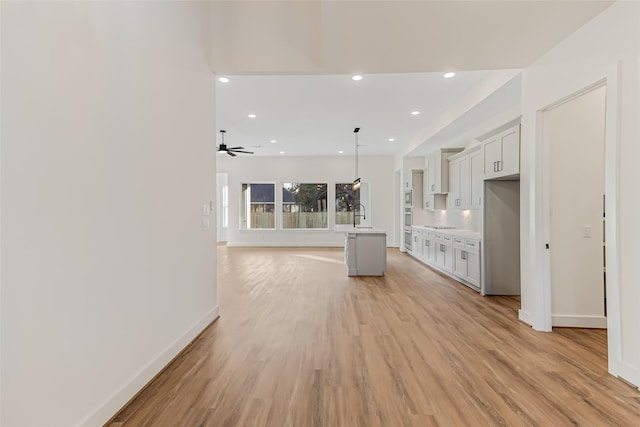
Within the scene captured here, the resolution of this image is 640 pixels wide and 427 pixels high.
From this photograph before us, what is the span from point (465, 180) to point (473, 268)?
1.80 metres

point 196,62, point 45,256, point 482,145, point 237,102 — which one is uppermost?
point 237,102

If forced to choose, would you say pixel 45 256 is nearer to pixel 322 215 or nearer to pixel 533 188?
pixel 533 188

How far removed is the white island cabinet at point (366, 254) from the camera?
5.70 m

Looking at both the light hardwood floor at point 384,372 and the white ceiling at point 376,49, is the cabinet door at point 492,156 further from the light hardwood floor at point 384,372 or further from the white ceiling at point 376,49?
the light hardwood floor at point 384,372

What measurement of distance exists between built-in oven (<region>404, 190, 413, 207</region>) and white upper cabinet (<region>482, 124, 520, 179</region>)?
12.3 ft

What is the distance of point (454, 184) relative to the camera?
6.14 meters

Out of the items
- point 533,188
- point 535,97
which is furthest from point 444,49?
point 533,188

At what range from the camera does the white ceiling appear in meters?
2.47

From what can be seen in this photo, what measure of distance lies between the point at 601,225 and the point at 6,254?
4796mm

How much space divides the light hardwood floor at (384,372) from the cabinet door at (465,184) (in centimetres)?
206

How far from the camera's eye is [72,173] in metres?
1.54

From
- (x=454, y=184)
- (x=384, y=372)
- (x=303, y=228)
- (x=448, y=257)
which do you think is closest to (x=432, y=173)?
(x=454, y=184)

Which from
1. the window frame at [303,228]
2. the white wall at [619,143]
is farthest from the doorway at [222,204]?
the white wall at [619,143]

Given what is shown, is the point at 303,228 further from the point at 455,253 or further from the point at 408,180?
the point at 455,253
